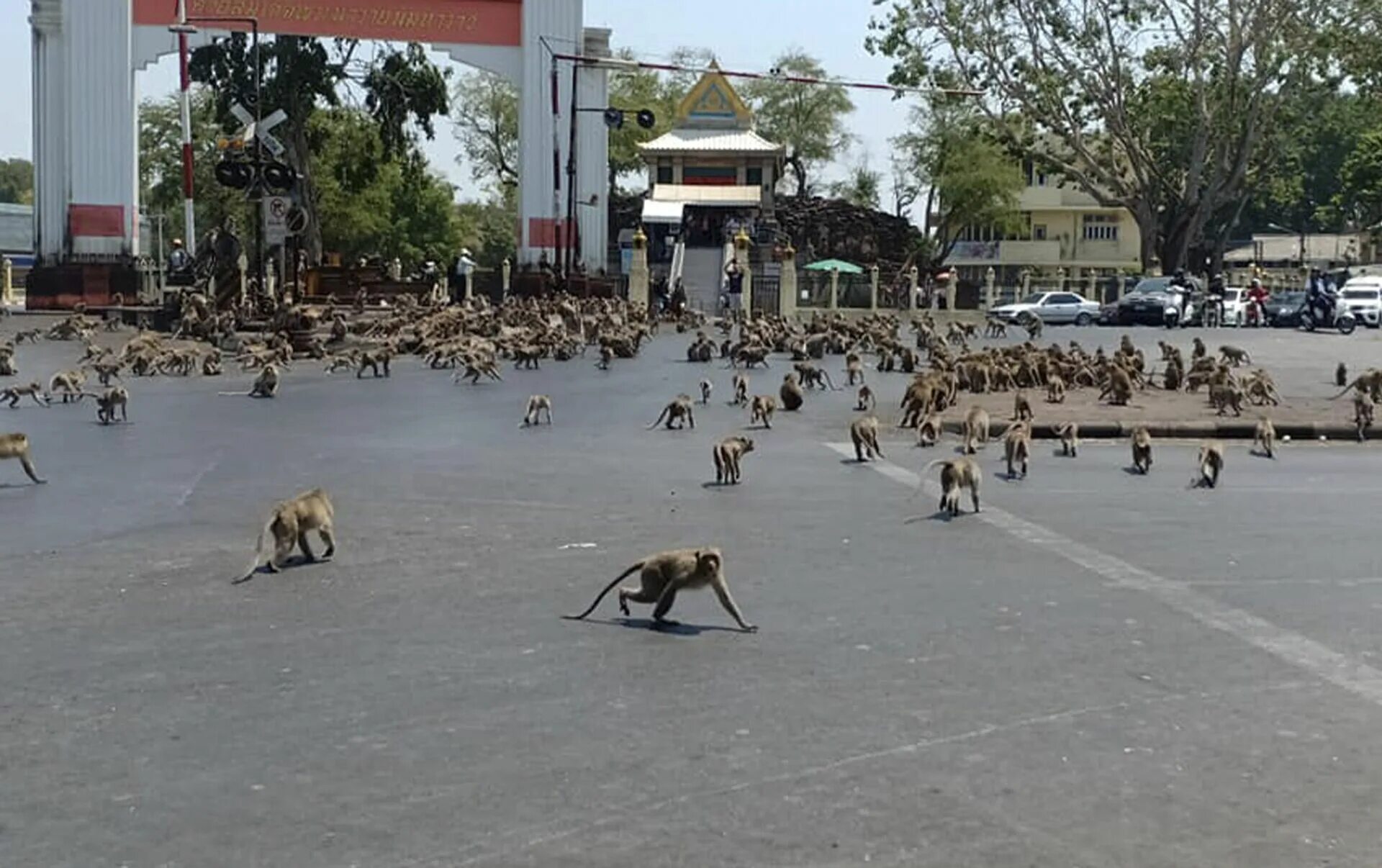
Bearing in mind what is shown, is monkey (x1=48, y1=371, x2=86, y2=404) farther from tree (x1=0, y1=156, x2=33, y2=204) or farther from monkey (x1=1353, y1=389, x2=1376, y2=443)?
tree (x1=0, y1=156, x2=33, y2=204)

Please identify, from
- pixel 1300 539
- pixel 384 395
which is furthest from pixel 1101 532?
pixel 384 395

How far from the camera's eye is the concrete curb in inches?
774

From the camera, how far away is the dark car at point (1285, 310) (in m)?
54.0

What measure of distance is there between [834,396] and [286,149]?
134 ft

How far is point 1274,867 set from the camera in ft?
17.2

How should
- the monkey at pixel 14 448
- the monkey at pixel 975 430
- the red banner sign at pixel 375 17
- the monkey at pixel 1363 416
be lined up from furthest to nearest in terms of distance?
the red banner sign at pixel 375 17
the monkey at pixel 1363 416
the monkey at pixel 975 430
the monkey at pixel 14 448

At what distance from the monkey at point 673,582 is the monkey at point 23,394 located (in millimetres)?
14047

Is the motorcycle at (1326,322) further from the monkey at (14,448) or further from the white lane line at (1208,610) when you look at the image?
the monkey at (14,448)

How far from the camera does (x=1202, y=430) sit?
64.8 ft

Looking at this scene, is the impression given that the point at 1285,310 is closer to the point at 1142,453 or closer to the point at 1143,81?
the point at 1143,81

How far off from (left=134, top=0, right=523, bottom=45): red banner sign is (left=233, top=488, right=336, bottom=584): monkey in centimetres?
4080

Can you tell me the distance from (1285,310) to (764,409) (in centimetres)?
4024

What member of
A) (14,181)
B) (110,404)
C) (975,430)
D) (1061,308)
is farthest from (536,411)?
(14,181)

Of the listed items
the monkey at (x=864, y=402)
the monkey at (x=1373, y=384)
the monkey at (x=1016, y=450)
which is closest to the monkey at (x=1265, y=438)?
the monkey at (x=1373, y=384)
